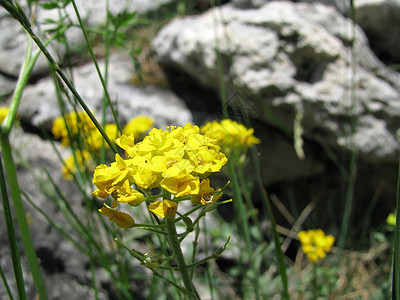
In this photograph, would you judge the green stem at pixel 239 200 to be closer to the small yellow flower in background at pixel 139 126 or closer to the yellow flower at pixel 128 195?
the yellow flower at pixel 128 195

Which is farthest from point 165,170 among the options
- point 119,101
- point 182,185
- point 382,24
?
point 382,24

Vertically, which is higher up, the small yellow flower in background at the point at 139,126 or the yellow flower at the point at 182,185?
the yellow flower at the point at 182,185

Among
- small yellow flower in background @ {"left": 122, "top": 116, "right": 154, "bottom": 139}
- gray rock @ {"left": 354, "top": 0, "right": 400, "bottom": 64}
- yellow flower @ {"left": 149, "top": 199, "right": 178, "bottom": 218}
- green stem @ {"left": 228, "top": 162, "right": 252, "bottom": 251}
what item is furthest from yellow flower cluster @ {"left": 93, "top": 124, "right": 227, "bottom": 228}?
gray rock @ {"left": 354, "top": 0, "right": 400, "bottom": 64}

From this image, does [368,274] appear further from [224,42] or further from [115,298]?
[224,42]

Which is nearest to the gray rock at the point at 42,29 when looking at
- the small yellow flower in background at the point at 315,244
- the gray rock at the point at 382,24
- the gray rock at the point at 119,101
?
the gray rock at the point at 119,101

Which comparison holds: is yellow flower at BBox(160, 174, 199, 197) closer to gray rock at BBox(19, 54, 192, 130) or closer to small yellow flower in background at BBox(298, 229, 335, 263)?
small yellow flower in background at BBox(298, 229, 335, 263)
